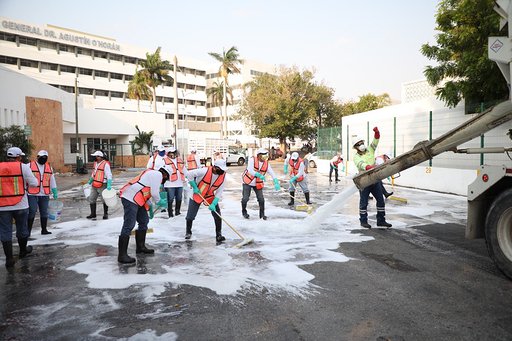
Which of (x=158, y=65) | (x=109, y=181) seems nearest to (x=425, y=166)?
(x=109, y=181)

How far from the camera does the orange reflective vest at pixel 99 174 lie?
9.04 m

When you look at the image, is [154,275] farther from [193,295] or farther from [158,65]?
[158,65]

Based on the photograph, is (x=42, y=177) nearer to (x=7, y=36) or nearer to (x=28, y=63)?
(x=28, y=63)

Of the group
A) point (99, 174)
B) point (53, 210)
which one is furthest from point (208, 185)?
point (53, 210)

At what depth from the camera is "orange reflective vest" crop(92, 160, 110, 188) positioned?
9039 millimetres

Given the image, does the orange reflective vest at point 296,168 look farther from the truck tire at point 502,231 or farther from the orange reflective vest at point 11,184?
the orange reflective vest at point 11,184

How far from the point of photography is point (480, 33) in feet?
38.6

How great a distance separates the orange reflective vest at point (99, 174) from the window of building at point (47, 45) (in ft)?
158

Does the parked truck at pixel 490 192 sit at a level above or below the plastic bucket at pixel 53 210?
above

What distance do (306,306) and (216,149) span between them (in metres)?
30.7

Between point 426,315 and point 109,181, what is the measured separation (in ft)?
24.0

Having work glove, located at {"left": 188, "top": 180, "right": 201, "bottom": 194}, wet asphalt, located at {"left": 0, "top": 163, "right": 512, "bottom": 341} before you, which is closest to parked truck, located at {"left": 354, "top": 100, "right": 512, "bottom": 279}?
wet asphalt, located at {"left": 0, "top": 163, "right": 512, "bottom": 341}

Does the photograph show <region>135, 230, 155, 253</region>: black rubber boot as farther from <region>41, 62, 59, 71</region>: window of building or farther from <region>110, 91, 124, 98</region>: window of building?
<region>110, 91, 124, 98</region>: window of building

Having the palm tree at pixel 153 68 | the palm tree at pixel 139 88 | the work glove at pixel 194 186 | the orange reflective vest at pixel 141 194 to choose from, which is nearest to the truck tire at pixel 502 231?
the work glove at pixel 194 186
